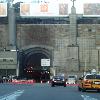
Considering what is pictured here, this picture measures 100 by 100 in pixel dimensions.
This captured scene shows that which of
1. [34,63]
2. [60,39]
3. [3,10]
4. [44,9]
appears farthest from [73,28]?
[3,10]

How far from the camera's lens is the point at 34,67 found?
456 feet

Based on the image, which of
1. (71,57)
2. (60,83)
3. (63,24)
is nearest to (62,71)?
(71,57)

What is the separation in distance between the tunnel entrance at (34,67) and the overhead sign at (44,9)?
10.4m

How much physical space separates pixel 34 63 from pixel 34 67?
190cm

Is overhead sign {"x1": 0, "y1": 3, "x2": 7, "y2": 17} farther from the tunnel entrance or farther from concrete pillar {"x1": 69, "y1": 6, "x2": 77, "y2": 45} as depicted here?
concrete pillar {"x1": 69, "y1": 6, "x2": 77, "y2": 45}

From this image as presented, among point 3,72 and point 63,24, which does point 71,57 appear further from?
point 3,72

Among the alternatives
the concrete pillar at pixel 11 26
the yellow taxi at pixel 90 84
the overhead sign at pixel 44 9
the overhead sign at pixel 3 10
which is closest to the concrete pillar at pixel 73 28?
the overhead sign at pixel 44 9

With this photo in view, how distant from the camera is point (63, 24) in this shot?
128250 millimetres

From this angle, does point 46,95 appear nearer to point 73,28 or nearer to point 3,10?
point 73,28

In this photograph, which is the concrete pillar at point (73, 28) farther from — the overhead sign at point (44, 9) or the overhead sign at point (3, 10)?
the overhead sign at point (3, 10)

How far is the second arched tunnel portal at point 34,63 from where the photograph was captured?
129488mm

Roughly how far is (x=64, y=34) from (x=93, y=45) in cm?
795

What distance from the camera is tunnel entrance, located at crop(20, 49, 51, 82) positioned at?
131 m

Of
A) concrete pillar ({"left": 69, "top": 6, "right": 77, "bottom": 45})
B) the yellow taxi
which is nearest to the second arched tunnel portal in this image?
concrete pillar ({"left": 69, "top": 6, "right": 77, "bottom": 45})
